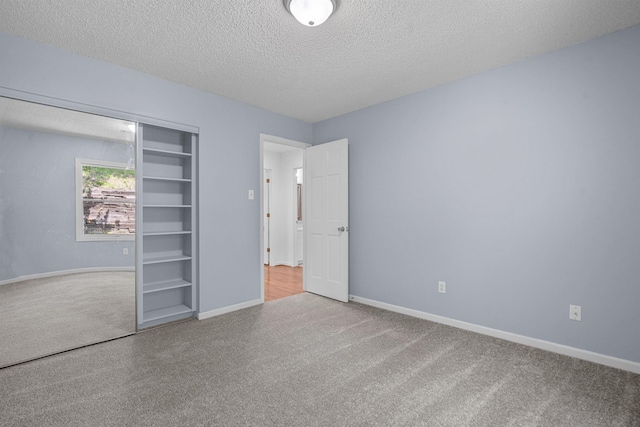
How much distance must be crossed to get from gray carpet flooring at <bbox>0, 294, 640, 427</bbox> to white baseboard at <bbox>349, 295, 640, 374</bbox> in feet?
0.21

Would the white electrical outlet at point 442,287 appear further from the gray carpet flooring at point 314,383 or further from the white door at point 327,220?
the white door at point 327,220

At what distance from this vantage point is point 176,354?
101 inches

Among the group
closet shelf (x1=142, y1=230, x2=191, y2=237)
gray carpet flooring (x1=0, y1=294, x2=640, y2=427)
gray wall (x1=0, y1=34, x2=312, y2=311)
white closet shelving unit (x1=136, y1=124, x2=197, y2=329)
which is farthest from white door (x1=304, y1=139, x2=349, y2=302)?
closet shelf (x1=142, y1=230, x2=191, y2=237)

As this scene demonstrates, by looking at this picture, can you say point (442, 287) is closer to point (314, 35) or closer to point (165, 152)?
point (314, 35)

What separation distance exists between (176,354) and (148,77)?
2.62m

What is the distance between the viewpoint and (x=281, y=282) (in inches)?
203

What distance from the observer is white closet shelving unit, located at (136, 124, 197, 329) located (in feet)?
10.2

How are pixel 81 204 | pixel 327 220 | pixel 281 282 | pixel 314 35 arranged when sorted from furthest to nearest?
pixel 281 282 < pixel 327 220 < pixel 81 204 < pixel 314 35

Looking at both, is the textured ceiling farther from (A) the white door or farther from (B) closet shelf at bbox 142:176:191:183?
(A) the white door

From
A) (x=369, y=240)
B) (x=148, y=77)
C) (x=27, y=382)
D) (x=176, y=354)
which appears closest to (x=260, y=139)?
(x=148, y=77)

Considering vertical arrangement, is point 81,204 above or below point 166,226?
above

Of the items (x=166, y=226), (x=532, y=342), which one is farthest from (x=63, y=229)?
(x=532, y=342)

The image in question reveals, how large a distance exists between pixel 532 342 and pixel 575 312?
0.43 meters

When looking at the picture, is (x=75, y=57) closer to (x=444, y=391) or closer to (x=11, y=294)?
(x=11, y=294)
